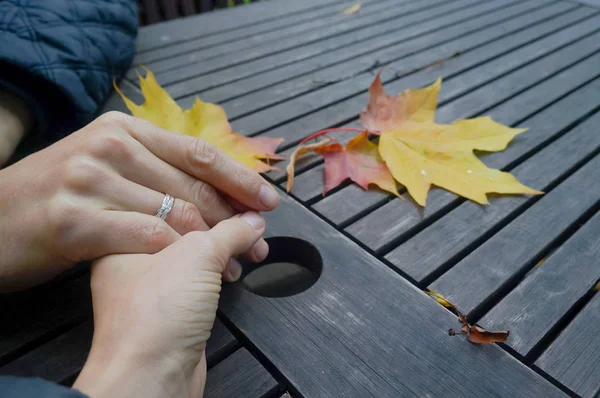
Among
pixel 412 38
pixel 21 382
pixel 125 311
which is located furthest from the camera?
pixel 412 38

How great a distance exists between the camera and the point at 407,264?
68 cm

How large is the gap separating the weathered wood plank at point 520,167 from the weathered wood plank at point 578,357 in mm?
173

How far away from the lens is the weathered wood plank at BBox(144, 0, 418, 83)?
1297 mm

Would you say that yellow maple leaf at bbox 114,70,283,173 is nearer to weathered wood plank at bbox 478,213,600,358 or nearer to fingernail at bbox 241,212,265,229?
fingernail at bbox 241,212,265,229

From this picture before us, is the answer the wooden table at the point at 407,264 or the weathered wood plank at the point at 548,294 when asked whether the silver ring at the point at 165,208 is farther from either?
the weathered wood plank at the point at 548,294

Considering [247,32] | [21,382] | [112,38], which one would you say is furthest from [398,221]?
[247,32]

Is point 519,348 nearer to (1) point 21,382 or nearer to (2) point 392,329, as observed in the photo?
(2) point 392,329

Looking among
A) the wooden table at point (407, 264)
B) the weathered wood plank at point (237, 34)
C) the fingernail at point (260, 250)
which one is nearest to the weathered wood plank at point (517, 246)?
the wooden table at point (407, 264)

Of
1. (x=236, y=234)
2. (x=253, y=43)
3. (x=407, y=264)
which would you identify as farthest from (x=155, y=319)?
(x=253, y=43)

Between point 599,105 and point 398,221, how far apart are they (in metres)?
0.68

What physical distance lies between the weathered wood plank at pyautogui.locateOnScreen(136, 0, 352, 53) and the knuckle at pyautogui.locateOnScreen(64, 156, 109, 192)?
100 centimetres

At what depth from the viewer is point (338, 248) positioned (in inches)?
27.9

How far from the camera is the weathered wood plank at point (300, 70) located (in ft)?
3.84

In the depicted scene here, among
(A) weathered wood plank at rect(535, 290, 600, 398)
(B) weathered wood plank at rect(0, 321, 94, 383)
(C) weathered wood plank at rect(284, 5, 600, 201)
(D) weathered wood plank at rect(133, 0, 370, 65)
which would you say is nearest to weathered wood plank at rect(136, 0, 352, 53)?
(D) weathered wood plank at rect(133, 0, 370, 65)
